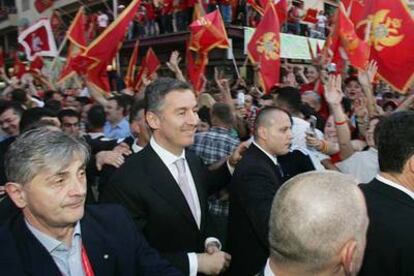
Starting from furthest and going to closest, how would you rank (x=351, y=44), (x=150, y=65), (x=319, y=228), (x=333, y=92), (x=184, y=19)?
(x=184, y=19) → (x=150, y=65) → (x=351, y=44) → (x=333, y=92) → (x=319, y=228)

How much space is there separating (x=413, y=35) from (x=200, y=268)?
4565 mm

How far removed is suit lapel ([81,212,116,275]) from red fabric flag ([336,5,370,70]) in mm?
4705

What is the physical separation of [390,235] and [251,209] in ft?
3.10

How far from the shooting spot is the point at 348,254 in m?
1.53

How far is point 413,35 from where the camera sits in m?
5.90

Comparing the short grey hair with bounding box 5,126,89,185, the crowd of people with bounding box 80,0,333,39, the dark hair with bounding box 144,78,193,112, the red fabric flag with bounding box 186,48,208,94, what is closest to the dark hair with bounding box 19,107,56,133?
the dark hair with bounding box 144,78,193,112

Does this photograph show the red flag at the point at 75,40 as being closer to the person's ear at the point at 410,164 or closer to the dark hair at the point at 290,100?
the dark hair at the point at 290,100

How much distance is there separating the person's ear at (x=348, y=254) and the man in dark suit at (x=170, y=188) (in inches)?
45.3

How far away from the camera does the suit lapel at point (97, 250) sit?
2029 millimetres

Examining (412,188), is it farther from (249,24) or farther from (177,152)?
(249,24)

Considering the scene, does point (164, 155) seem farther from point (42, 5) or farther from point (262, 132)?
point (42, 5)

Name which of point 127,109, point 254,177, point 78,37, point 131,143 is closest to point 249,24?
point 78,37

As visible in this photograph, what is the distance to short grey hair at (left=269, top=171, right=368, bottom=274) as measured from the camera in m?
1.51

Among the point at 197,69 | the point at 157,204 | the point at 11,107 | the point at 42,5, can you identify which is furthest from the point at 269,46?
the point at 42,5
